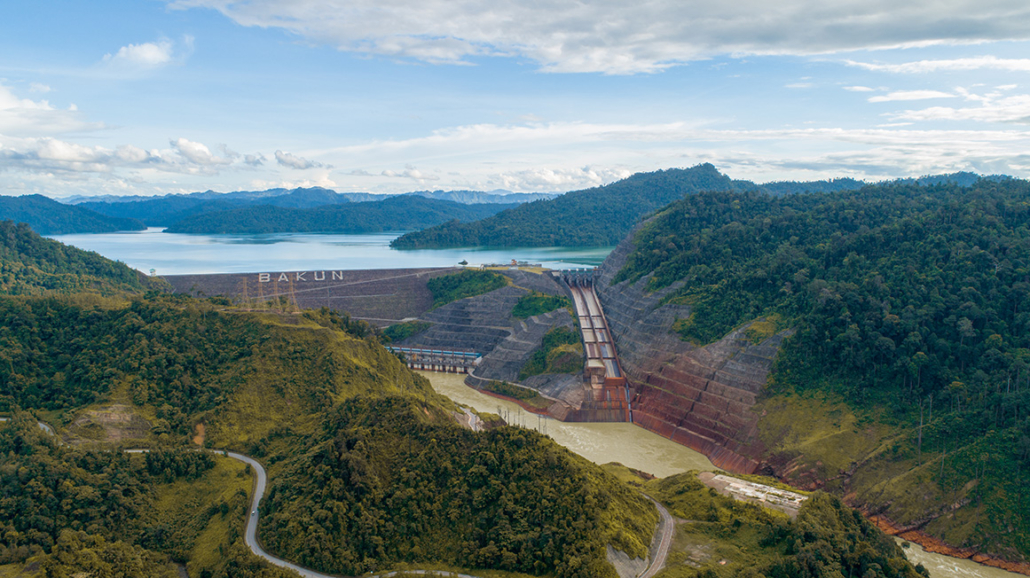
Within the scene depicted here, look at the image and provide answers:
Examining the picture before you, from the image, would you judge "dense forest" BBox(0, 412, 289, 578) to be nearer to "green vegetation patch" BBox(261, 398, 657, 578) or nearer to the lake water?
"green vegetation patch" BBox(261, 398, 657, 578)

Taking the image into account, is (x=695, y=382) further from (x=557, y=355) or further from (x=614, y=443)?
(x=557, y=355)

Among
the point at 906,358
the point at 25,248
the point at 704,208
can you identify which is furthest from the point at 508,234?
the point at 906,358

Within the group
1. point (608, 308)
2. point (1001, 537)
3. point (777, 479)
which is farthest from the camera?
point (608, 308)

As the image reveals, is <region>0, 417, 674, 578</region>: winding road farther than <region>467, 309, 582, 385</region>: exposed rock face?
No

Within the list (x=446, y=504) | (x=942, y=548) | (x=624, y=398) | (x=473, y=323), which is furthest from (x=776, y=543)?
(x=473, y=323)

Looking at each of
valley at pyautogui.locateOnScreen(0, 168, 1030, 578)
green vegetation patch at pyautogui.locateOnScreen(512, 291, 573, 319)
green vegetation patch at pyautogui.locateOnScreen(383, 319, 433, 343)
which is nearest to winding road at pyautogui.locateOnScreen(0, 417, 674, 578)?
valley at pyautogui.locateOnScreen(0, 168, 1030, 578)

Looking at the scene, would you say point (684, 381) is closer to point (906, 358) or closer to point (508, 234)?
point (906, 358)
